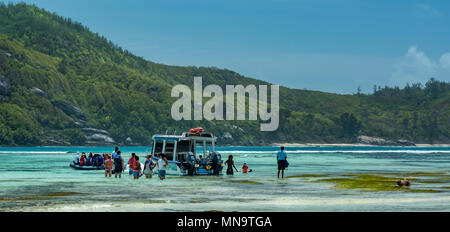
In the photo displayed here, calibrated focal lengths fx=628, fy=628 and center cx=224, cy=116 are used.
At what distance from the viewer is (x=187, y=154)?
140 ft

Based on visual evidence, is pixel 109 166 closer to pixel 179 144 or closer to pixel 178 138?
pixel 178 138

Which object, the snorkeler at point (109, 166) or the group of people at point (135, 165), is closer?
the group of people at point (135, 165)

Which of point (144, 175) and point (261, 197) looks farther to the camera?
point (144, 175)

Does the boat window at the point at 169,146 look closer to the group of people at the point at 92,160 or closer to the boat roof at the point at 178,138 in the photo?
the boat roof at the point at 178,138

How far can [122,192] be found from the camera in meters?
29.2

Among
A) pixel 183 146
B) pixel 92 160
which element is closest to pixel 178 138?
pixel 183 146

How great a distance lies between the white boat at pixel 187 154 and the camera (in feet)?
139

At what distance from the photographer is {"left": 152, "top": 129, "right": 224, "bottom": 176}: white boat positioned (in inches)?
1663

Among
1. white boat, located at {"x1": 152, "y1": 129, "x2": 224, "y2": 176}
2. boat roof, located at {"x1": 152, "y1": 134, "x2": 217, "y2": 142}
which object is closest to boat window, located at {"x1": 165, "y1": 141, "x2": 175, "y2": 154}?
white boat, located at {"x1": 152, "y1": 129, "x2": 224, "y2": 176}

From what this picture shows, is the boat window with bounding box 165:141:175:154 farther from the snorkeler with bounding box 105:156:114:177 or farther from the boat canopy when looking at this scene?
the snorkeler with bounding box 105:156:114:177

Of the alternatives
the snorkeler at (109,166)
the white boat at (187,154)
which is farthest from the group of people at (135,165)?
the white boat at (187,154)
